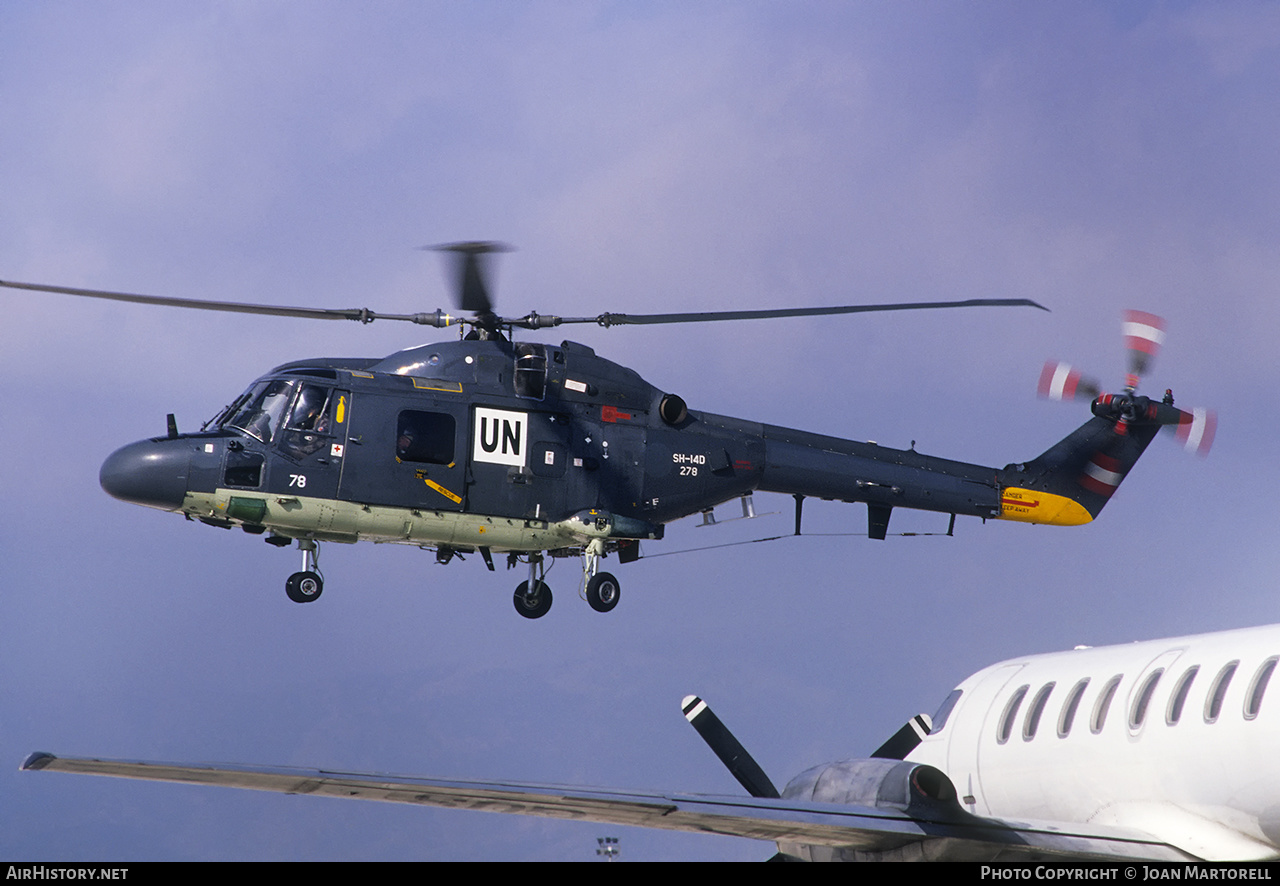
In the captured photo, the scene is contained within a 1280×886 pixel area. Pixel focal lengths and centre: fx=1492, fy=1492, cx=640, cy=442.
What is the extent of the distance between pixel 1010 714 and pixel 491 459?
33.1 feet

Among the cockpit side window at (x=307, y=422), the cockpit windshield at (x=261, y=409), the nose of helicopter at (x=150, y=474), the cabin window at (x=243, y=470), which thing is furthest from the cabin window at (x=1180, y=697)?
the nose of helicopter at (x=150, y=474)

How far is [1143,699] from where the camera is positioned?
59.1 ft

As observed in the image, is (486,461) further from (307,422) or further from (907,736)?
(907,736)

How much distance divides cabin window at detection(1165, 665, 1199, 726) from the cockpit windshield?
49.0 ft

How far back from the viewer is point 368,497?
25359 mm

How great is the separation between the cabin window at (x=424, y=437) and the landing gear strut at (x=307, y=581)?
8.44 feet

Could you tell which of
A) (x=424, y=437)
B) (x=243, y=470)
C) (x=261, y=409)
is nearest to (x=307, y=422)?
(x=261, y=409)

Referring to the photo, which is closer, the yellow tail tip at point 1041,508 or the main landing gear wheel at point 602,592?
the main landing gear wheel at point 602,592

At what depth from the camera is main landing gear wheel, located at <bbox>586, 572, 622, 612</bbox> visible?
2756 cm

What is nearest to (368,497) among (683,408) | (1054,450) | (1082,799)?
(683,408)

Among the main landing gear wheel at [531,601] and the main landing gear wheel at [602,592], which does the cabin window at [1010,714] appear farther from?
the main landing gear wheel at [531,601]

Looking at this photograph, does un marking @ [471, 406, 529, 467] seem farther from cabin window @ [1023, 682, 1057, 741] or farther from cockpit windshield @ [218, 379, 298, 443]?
cabin window @ [1023, 682, 1057, 741]

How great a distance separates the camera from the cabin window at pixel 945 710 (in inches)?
871
